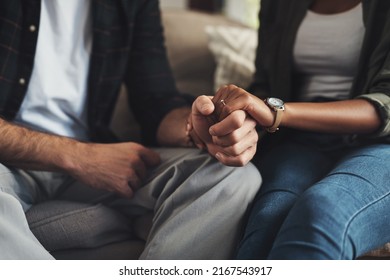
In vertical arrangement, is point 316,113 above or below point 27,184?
above

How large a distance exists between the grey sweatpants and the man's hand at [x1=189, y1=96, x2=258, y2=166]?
0.03 metres

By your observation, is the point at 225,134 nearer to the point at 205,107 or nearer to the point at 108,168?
the point at 205,107

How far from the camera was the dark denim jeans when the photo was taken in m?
0.69

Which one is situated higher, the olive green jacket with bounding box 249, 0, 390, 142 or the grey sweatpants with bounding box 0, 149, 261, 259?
the olive green jacket with bounding box 249, 0, 390, 142

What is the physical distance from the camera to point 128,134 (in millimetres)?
1380

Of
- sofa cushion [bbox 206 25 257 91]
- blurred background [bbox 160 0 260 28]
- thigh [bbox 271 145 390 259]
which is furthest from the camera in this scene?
blurred background [bbox 160 0 260 28]

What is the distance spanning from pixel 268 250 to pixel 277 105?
266 millimetres

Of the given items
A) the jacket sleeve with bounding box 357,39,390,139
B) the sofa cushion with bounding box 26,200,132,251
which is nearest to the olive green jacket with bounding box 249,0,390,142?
the jacket sleeve with bounding box 357,39,390,139

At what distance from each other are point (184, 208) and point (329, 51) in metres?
0.50

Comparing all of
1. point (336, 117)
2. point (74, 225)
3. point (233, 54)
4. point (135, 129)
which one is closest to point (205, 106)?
point (336, 117)

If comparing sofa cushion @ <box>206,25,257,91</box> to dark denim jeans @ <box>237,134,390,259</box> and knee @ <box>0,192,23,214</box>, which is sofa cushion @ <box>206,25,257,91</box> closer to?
dark denim jeans @ <box>237,134,390,259</box>

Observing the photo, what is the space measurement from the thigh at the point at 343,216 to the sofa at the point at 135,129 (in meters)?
0.14

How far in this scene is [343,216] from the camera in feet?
2.34

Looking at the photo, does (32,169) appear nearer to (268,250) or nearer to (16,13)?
(16,13)
